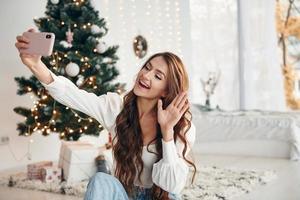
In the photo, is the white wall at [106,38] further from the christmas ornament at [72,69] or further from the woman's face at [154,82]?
the woman's face at [154,82]

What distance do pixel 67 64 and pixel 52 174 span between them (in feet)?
3.09

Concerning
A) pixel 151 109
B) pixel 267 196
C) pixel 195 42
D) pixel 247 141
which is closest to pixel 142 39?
pixel 195 42

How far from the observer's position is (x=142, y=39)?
20.5ft

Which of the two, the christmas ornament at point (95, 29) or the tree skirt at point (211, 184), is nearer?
the tree skirt at point (211, 184)

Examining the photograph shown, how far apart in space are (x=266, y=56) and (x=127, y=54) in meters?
2.18

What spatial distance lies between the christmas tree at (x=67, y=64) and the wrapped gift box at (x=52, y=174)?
441 mm

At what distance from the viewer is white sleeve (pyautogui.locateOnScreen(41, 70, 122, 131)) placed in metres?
1.60

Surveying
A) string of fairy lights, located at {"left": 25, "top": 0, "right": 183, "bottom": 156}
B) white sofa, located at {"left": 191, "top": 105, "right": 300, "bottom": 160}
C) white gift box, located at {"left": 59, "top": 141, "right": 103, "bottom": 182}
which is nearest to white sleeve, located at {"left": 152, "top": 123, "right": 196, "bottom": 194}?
white gift box, located at {"left": 59, "top": 141, "right": 103, "bottom": 182}

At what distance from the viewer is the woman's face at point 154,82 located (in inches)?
64.0

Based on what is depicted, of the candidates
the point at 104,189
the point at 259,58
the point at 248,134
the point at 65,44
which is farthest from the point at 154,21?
the point at 104,189

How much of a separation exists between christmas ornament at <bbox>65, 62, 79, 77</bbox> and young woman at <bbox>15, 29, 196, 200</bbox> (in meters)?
2.05

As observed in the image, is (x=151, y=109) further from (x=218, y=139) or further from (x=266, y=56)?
(x=266, y=56)

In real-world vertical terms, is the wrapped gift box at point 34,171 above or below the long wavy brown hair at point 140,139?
below

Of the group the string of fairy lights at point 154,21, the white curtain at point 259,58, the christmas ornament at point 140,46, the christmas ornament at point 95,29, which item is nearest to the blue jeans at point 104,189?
the christmas ornament at point 95,29
